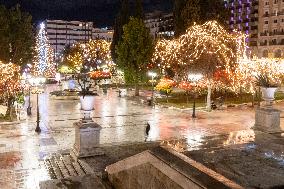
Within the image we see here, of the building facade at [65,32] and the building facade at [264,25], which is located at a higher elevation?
the building facade at [65,32]

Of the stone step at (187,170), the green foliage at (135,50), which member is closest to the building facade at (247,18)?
the green foliage at (135,50)

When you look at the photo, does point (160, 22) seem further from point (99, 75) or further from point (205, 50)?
point (205, 50)

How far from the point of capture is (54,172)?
47.3 ft

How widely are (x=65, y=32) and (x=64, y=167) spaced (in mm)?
167373

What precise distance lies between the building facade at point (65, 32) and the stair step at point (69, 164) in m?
158

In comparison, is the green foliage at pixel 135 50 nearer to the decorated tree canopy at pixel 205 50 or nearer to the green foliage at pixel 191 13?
the green foliage at pixel 191 13

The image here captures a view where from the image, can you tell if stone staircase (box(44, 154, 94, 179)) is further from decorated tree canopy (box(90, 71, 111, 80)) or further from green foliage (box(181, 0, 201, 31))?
decorated tree canopy (box(90, 71, 111, 80))

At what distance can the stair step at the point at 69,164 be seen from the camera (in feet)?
46.0

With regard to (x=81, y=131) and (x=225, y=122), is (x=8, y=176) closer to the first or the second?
(x=81, y=131)

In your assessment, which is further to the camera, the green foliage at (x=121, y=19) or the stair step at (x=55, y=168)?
the green foliage at (x=121, y=19)

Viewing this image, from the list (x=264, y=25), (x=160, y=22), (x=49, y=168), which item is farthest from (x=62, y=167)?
(x=160, y=22)

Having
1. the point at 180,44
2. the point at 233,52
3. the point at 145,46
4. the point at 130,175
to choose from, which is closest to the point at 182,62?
the point at 180,44

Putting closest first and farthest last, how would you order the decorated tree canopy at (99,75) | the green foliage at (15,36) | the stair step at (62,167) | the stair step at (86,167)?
the stair step at (86,167)
the stair step at (62,167)
the green foliage at (15,36)
the decorated tree canopy at (99,75)

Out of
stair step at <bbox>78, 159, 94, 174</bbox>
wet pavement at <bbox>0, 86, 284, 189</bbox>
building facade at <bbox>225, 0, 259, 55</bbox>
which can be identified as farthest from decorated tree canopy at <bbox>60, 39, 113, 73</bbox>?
stair step at <bbox>78, 159, 94, 174</bbox>
